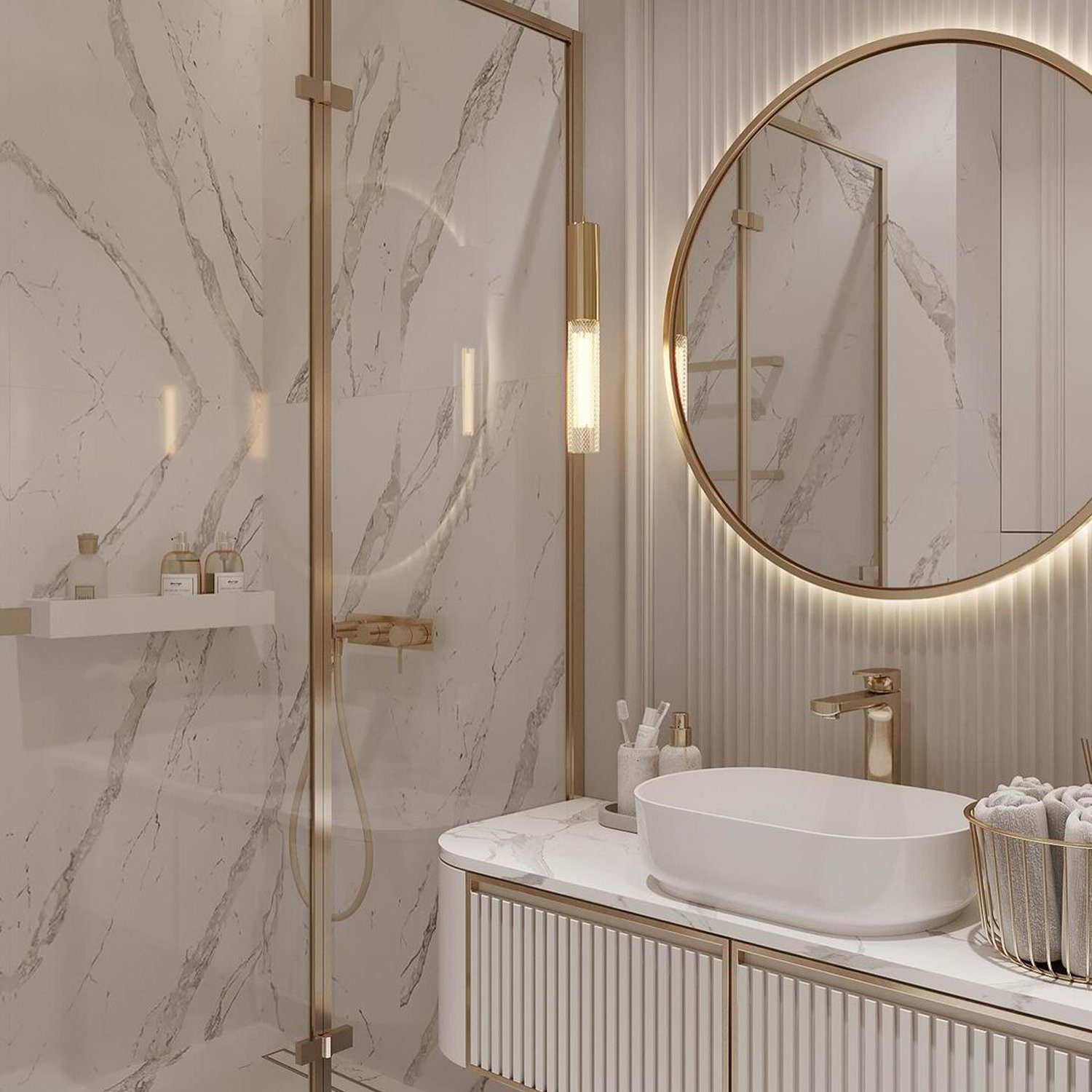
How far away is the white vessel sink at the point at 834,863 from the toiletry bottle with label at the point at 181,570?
73 centimetres

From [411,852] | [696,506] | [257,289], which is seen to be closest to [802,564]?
[696,506]

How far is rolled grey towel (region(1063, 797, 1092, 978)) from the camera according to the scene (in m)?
1.33

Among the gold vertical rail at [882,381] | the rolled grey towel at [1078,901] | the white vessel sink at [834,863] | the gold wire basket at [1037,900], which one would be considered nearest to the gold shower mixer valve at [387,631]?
the white vessel sink at [834,863]

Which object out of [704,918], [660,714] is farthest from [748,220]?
[704,918]

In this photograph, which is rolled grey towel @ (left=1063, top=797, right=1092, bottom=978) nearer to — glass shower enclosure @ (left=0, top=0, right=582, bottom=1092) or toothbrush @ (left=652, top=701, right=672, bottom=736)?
toothbrush @ (left=652, top=701, right=672, bottom=736)

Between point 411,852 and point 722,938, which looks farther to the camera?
point 411,852

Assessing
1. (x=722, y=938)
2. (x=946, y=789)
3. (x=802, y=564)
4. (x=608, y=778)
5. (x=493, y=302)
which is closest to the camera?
(x=722, y=938)

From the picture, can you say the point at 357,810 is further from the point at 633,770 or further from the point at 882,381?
the point at 882,381

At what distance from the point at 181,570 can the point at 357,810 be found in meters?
0.52

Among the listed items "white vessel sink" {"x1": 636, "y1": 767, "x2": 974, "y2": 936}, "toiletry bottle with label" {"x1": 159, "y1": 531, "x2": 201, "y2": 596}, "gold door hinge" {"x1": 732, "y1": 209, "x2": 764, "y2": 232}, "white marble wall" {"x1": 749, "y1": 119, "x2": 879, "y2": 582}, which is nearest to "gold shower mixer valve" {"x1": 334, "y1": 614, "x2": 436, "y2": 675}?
"toiletry bottle with label" {"x1": 159, "y1": 531, "x2": 201, "y2": 596}

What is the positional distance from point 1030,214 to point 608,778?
4.07 feet

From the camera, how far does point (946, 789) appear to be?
190 cm

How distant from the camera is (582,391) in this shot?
2.16 meters

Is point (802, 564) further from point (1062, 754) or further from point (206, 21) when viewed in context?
point (206, 21)
